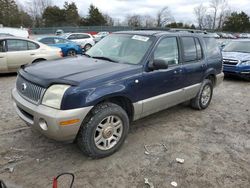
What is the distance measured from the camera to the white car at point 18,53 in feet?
26.0

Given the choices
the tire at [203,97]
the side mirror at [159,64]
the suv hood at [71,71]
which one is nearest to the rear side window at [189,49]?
the tire at [203,97]

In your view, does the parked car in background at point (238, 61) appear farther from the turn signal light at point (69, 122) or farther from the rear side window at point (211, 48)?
the turn signal light at point (69, 122)

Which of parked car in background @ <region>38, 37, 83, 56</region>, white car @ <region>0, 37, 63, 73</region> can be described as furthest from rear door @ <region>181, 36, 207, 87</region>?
parked car in background @ <region>38, 37, 83, 56</region>

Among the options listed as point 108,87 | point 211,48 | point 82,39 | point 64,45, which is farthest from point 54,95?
point 82,39

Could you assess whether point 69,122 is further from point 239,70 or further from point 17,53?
point 239,70

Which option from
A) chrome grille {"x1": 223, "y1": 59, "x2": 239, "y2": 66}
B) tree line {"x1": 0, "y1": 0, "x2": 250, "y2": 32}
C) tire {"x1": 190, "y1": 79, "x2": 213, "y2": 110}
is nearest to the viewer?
tire {"x1": 190, "y1": 79, "x2": 213, "y2": 110}

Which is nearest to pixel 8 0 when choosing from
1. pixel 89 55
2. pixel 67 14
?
pixel 67 14

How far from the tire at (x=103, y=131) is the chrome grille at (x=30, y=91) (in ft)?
2.22

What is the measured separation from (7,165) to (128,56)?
239cm

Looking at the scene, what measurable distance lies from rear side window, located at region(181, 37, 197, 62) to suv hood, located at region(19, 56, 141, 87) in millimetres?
1442

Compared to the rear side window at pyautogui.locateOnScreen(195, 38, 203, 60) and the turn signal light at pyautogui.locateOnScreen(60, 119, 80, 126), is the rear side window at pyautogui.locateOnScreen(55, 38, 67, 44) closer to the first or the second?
the rear side window at pyautogui.locateOnScreen(195, 38, 203, 60)

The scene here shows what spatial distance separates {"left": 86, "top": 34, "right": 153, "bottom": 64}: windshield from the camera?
389 cm

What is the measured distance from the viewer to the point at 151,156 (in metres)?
3.47

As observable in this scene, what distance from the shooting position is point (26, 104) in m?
3.11
